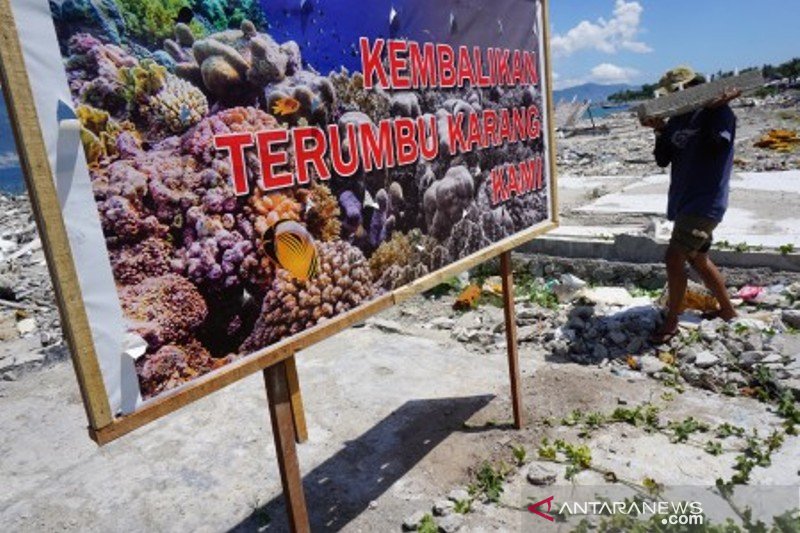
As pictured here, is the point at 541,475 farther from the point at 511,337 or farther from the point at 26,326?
the point at 26,326

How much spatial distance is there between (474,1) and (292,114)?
1.44 m

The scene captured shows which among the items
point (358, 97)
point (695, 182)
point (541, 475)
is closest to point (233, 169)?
A: point (358, 97)

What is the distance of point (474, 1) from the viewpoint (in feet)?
9.43

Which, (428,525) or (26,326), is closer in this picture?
(428,525)

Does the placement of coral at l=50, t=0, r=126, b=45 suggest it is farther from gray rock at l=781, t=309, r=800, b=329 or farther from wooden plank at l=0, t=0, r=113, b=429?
gray rock at l=781, t=309, r=800, b=329

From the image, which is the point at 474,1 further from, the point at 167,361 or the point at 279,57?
the point at 167,361

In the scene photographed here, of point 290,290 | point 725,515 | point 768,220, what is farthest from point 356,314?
point 768,220

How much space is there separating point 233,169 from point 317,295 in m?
0.57

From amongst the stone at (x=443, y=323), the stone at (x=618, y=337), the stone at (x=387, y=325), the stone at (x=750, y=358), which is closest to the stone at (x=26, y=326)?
the stone at (x=387, y=325)

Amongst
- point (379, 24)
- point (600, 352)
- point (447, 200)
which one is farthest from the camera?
point (600, 352)

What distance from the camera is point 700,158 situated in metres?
4.39

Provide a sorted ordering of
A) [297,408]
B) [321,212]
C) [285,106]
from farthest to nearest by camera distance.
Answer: [297,408]
[321,212]
[285,106]

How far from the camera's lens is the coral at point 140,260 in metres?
1.56

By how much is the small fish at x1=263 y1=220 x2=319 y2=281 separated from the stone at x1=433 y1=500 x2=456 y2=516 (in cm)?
162
